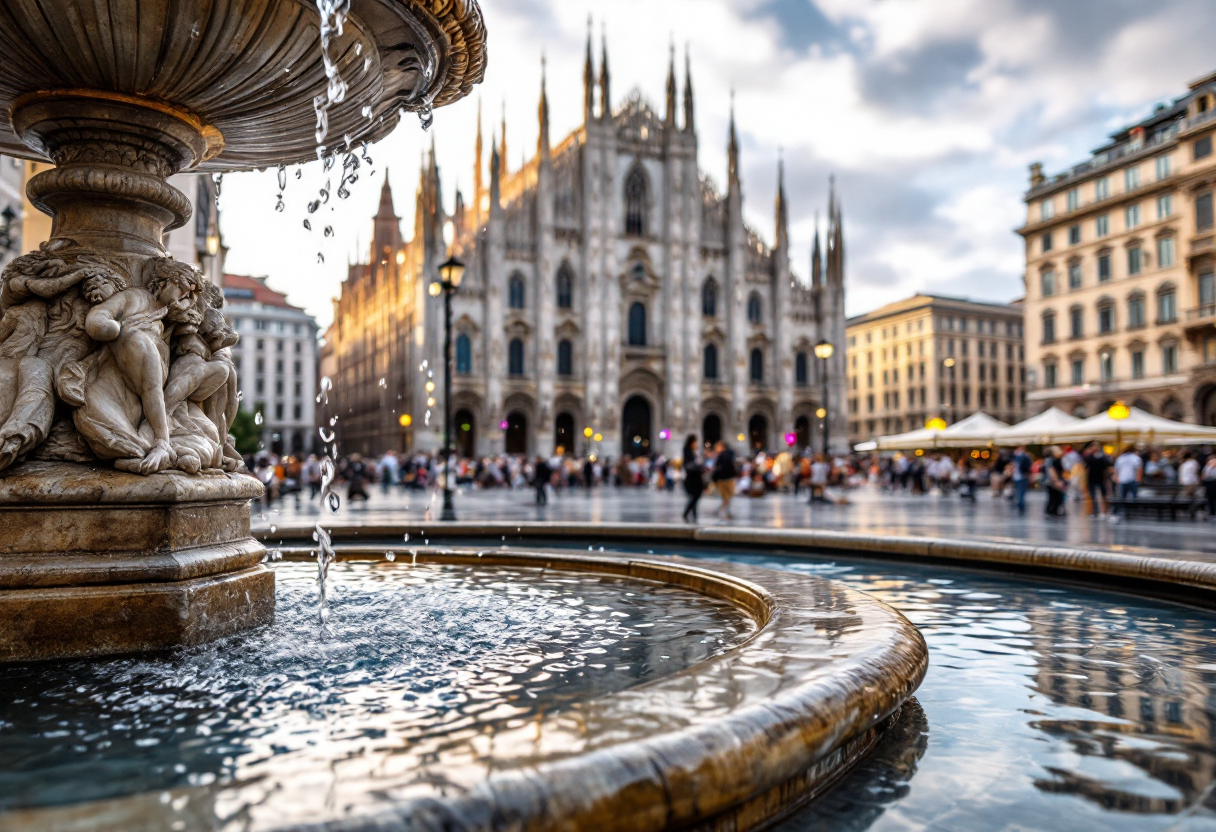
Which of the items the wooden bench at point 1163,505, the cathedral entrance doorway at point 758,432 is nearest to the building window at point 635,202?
the cathedral entrance doorway at point 758,432

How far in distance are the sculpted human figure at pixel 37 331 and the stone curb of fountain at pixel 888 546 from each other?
331cm

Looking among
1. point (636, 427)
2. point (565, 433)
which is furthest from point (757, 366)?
point (565, 433)

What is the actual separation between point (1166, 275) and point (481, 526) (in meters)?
40.4

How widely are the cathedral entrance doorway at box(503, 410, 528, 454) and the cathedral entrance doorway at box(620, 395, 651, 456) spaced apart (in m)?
5.14

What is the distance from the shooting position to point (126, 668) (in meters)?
2.83

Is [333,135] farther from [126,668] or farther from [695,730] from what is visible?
[695,730]

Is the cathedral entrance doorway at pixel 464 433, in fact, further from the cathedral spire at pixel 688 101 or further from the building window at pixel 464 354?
the cathedral spire at pixel 688 101

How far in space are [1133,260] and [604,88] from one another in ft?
84.3

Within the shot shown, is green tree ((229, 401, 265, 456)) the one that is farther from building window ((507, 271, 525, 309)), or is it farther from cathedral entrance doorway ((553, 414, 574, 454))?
cathedral entrance doorway ((553, 414, 574, 454))

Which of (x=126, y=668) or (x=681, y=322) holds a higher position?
(x=681, y=322)

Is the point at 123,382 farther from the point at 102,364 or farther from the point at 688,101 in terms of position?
the point at 688,101

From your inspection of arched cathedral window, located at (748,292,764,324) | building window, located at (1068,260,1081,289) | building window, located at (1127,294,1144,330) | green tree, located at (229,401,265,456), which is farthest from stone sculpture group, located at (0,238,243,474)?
building window, located at (1068,260,1081,289)

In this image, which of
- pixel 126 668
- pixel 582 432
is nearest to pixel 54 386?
pixel 126 668

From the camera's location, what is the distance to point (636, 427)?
4603 cm
